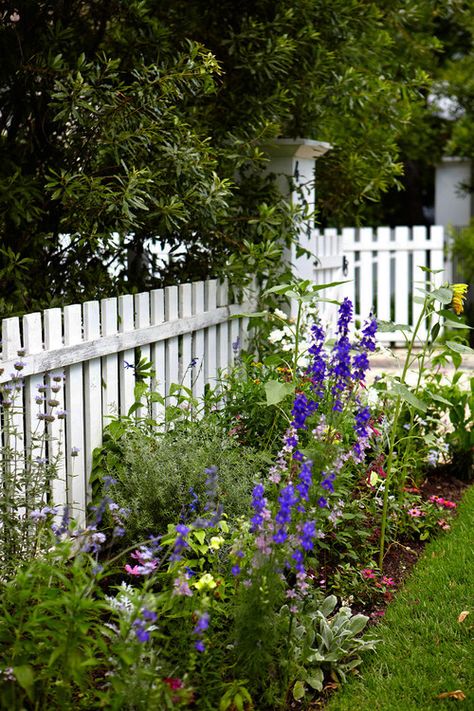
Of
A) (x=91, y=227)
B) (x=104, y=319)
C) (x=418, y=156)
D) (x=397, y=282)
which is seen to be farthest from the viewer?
(x=418, y=156)

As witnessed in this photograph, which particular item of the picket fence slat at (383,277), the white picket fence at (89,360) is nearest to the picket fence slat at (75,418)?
the white picket fence at (89,360)

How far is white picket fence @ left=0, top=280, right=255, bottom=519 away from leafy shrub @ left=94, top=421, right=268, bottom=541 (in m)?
0.18

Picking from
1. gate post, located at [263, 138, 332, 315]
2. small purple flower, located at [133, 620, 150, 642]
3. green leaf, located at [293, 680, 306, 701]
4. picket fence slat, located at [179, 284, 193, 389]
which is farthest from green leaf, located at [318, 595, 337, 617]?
gate post, located at [263, 138, 332, 315]

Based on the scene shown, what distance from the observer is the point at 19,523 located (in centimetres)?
303

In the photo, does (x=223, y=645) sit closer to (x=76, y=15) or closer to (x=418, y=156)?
(x=76, y=15)

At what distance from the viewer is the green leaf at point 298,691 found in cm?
274

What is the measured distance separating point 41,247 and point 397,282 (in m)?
6.20

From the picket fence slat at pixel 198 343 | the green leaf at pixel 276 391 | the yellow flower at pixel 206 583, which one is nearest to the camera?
the yellow flower at pixel 206 583

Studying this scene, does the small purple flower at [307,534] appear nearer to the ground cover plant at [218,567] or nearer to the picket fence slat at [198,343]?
the ground cover plant at [218,567]

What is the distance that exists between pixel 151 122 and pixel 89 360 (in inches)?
43.5

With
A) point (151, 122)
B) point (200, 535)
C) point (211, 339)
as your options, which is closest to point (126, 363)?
point (211, 339)

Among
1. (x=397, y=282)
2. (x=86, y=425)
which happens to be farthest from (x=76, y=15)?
(x=397, y=282)

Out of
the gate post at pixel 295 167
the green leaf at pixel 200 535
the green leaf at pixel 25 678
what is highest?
the gate post at pixel 295 167

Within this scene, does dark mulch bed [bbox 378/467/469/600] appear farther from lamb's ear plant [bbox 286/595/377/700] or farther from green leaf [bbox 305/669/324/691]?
green leaf [bbox 305/669/324/691]
